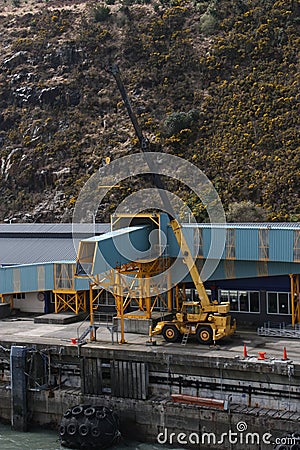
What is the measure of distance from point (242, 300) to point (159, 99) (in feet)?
162

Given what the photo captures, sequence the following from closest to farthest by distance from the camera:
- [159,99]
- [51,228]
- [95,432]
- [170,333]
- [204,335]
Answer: [95,432], [204,335], [170,333], [51,228], [159,99]

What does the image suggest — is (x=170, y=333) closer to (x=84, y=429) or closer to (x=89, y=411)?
(x=89, y=411)

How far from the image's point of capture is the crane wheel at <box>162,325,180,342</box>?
35.6 m

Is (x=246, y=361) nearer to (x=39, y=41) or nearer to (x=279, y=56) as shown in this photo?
(x=279, y=56)

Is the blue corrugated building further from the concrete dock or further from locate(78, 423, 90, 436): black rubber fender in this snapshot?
locate(78, 423, 90, 436): black rubber fender

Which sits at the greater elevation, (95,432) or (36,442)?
(95,432)

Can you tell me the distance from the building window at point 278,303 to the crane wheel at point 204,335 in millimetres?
5935

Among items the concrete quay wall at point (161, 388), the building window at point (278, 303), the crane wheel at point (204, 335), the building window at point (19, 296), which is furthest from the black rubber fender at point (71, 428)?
the building window at point (19, 296)

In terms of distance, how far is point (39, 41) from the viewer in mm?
97000

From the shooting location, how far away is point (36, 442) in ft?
104

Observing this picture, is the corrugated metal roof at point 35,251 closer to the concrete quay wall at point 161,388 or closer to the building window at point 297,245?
the concrete quay wall at point 161,388

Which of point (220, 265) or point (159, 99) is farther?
point (159, 99)

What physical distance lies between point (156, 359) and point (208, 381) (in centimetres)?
264

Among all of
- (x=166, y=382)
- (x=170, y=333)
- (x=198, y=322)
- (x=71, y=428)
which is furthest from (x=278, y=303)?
(x=71, y=428)
